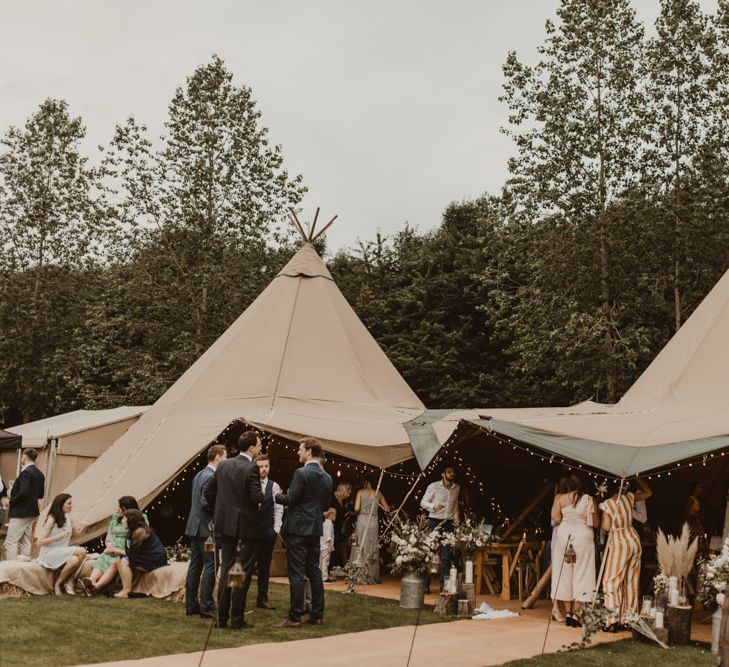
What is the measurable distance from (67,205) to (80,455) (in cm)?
1172

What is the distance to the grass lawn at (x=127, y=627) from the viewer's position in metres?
6.68

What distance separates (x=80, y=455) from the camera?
18.2 metres

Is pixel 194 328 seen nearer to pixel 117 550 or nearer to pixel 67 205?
pixel 67 205

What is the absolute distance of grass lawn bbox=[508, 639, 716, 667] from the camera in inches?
277

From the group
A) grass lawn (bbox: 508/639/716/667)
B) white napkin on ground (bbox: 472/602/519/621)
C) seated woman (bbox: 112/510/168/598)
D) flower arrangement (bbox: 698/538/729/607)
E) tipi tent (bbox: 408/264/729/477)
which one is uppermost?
tipi tent (bbox: 408/264/729/477)

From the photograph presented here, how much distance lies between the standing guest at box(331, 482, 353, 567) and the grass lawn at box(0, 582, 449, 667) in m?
3.00

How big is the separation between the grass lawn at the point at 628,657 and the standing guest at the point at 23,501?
6.82 metres

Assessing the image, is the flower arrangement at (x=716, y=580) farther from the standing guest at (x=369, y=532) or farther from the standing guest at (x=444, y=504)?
the standing guest at (x=369, y=532)

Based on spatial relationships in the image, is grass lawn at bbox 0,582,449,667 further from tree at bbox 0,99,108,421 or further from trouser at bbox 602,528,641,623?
tree at bbox 0,99,108,421

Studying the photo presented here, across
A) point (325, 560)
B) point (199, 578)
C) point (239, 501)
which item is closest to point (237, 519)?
point (239, 501)

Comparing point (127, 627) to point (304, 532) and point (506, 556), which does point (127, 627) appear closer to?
point (304, 532)

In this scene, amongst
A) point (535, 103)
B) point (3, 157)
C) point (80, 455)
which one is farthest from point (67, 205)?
point (535, 103)

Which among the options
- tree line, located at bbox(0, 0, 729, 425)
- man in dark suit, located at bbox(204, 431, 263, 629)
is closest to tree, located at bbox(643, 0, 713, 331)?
tree line, located at bbox(0, 0, 729, 425)

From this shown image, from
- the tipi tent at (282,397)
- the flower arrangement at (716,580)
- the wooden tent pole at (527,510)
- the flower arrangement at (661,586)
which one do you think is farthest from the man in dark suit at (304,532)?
the wooden tent pole at (527,510)
